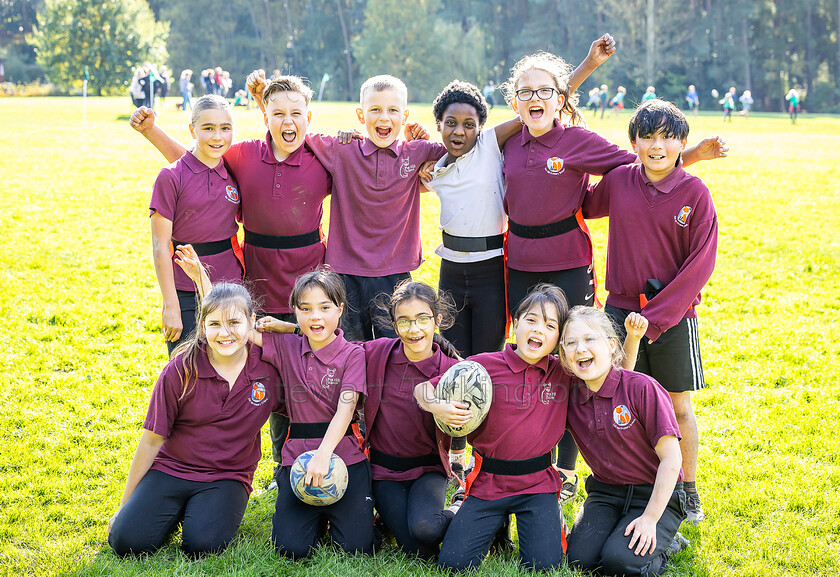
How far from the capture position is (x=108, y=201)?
13.4 m

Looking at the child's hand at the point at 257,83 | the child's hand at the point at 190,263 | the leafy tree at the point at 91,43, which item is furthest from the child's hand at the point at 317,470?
the leafy tree at the point at 91,43

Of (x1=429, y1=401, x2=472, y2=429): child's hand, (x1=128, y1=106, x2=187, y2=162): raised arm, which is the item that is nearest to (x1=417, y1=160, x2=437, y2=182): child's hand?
(x1=128, y1=106, x2=187, y2=162): raised arm

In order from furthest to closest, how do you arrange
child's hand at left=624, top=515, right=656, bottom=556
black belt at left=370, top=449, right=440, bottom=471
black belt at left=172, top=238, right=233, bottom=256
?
black belt at left=172, top=238, right=233, bottom=256 → black belt at left=370, top=449, right=440, bottom=471 → child's hand at left=624, top=515, right=656, bottom=556

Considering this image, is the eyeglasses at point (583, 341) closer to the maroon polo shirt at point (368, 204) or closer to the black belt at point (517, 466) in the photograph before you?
the black belt at point (517, 466)

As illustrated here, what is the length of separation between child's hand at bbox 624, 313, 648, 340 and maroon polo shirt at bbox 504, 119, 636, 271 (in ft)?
2.37

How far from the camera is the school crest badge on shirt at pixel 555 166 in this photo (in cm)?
452

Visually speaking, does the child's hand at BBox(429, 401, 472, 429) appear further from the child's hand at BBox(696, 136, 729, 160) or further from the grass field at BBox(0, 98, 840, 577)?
the child's hand at BBox(696, 136, 729, 160)

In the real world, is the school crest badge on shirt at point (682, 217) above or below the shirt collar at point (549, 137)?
below

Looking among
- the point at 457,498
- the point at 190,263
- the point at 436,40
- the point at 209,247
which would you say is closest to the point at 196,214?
the point at 209,247

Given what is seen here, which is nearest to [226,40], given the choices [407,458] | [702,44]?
[702,44]

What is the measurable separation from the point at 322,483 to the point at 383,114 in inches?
87.3

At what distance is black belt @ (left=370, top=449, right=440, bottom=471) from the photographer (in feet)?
13.3

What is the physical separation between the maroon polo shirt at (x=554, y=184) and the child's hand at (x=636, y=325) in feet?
2.37

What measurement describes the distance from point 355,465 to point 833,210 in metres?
12.0
